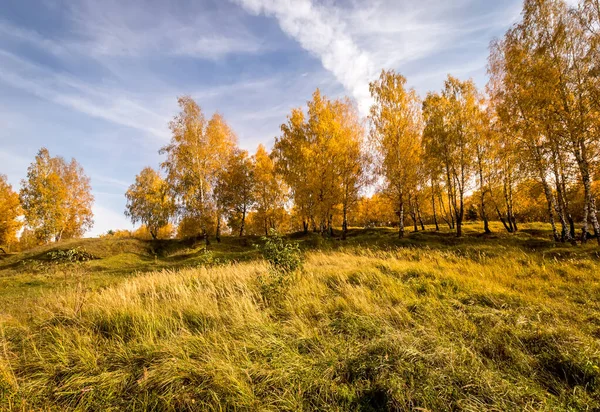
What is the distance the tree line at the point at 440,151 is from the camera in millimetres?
12359

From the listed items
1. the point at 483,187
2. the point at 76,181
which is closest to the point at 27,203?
the point at 76,181

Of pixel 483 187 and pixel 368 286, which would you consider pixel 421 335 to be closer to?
pixel 368 286

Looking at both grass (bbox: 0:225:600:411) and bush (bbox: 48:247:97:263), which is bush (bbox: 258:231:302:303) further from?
bush (bbox: 48:247:97:263)

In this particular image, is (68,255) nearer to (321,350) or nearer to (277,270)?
(277,270)

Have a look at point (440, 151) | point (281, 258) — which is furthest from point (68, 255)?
point (440, 151)

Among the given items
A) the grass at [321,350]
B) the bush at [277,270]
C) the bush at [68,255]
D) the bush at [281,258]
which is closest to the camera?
the grass at [321,350]

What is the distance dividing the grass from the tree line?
10941 mm

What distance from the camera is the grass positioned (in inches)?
103

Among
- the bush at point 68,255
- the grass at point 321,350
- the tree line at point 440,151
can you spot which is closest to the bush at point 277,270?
the grass at point 321,350

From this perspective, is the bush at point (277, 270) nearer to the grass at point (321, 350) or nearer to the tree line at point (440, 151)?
the grass at point (321, 350)

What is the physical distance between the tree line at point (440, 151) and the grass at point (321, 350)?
10941 mm

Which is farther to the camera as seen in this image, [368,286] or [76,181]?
[76,181]

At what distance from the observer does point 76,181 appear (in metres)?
32.7

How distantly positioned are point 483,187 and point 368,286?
20.5 meters
